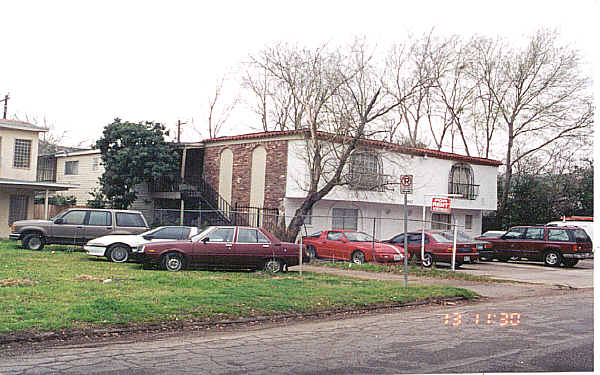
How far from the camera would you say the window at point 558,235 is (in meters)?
25.9

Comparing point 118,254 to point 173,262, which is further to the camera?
point 118,254

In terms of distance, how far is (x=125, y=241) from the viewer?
19141mm

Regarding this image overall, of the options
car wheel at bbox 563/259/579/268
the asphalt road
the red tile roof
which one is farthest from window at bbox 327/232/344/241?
the asphalt road

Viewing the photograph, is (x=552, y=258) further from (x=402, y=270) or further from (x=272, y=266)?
(x=272, y=266)

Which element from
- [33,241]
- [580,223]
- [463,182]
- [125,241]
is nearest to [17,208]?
[33,241]

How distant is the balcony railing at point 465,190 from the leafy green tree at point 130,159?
49.5 feet

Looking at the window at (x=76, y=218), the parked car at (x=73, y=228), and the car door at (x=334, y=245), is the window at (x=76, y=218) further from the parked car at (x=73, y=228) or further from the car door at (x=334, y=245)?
the car door at (x=334, y=245)

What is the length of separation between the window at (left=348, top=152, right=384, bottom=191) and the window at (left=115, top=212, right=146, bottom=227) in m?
9.85

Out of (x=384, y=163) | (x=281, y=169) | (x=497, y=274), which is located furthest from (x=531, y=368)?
(x=384, y=163)

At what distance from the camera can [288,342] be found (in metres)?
9.02

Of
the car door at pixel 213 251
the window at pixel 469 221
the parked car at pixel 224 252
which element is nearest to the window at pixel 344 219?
the window at pixel 469 221

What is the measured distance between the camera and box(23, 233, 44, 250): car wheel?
72.3 feet

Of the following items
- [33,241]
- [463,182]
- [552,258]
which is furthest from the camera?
[463,182]

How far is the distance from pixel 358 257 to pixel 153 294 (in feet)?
38.9
